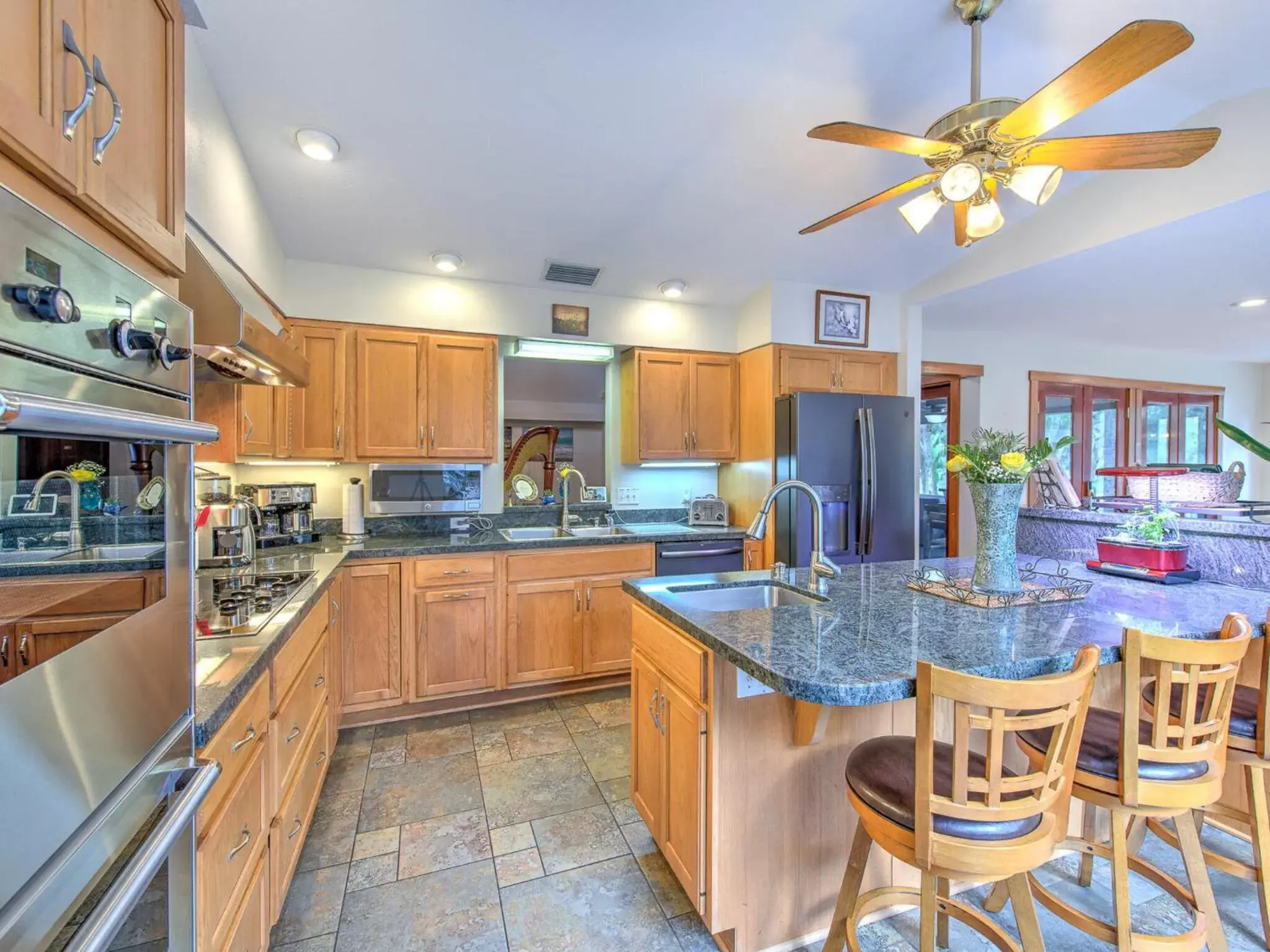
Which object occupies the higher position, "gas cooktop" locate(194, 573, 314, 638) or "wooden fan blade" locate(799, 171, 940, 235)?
"wooden fan blade" locate(799, 171, 940, 235)

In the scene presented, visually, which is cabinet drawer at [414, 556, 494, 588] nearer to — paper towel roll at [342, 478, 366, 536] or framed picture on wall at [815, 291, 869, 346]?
paper towel roll at [342, 478, 366, 536]

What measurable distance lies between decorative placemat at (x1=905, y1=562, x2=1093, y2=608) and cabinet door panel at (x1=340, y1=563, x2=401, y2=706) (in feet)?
7.95

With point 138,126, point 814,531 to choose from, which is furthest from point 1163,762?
point 138,126

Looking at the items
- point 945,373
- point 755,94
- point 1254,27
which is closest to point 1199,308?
point 945,373

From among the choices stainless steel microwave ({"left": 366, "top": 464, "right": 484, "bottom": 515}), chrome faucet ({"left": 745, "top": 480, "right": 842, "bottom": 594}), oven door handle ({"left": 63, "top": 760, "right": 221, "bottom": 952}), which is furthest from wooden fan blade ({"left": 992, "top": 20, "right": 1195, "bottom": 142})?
stainless steel microwave ({"left": 366, "top": 464, "right": 484, "bottom": 515})

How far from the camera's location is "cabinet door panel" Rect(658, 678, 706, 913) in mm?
1477

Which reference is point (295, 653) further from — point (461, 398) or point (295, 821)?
point (461, 398)

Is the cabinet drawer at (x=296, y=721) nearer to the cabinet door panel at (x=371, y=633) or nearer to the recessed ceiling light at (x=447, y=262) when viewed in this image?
the cabinet door panel at (x=371, y=633)

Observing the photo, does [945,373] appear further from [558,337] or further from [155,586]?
[155,586]

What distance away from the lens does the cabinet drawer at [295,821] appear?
4.91 ft

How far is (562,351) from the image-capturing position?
3.66 m

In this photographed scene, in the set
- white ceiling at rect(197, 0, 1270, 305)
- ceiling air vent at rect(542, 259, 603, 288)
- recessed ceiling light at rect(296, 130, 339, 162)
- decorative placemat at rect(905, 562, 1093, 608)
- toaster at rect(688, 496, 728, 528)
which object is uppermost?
white ceiling at rect(197, 0, 1270, 305)

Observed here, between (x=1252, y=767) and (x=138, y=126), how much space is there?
2873 mm

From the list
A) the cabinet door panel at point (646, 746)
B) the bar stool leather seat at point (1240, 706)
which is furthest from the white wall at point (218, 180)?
the bar stool leather seat at point (1240, 706)
